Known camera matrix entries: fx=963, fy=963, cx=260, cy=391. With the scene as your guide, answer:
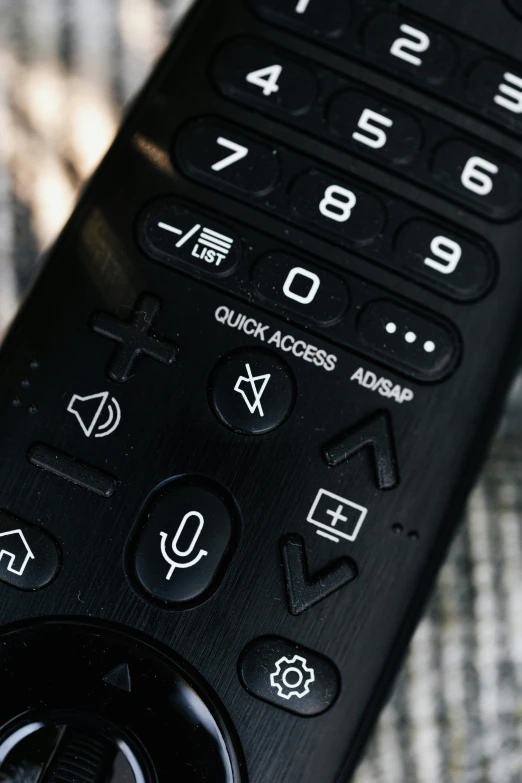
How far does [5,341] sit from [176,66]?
0.36 ft

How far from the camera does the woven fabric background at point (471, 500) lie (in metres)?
0.39

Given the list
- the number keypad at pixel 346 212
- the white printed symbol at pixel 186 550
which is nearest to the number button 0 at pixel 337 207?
the number keypad at pixel 346 212

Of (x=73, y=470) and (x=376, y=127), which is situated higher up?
(x=376, y=127)

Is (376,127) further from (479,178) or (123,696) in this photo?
(123,696)

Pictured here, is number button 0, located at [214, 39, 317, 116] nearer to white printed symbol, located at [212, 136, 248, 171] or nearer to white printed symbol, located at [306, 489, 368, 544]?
white printed symbol, located at [212, 136, 248, 171]

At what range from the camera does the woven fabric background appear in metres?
0.39

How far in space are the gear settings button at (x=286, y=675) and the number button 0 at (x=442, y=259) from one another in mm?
124

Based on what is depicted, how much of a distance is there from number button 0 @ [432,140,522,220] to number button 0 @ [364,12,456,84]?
0.03 metres

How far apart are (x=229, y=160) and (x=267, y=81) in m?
0.03

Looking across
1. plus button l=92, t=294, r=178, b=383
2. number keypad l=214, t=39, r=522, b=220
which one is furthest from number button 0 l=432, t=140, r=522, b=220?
plus button l=92, t=294, r=178, b=383

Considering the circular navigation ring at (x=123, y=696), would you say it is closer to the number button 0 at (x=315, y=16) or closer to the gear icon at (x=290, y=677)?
the gear icon at (x=290, y=677)

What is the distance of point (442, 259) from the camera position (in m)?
0.31

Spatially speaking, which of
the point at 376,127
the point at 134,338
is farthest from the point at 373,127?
the point at 134,338

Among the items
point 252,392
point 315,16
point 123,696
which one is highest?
point 315,16
